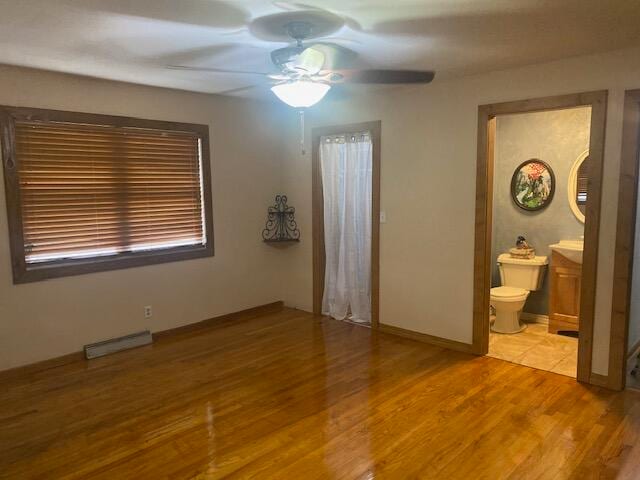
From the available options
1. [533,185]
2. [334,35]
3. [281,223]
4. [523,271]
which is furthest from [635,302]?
[281,223]

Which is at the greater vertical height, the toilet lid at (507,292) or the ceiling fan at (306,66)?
the ceiling fan at (306,66)

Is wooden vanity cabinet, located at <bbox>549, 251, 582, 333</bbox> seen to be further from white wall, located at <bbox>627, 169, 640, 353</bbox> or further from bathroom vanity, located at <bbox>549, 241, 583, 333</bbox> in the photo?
white wall, located at <bbox>627, 169, 640, 353</bbox>

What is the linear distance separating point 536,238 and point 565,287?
69 cm

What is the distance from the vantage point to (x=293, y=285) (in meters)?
5.54

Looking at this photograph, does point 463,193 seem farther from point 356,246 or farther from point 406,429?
point 406,429

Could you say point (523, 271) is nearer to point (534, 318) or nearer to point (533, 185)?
point (534, 318)

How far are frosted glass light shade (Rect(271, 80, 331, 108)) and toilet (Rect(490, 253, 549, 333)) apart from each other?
9.59 feet

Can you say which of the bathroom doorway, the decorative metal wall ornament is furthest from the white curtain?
the bathroom doorway

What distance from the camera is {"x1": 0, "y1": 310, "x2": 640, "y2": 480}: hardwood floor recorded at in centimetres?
249

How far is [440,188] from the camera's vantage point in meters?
4.12

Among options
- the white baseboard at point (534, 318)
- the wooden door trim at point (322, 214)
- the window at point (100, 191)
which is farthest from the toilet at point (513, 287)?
the window at point (100, 191)

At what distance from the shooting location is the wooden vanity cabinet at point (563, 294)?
450 cm

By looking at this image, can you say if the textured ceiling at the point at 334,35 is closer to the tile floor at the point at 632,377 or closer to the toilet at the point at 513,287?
the toilet at the point at 513,287

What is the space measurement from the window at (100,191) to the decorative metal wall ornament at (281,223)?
0.75 metres
